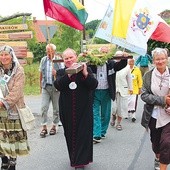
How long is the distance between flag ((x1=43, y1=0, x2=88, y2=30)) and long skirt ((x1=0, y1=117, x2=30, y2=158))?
2.16 meters

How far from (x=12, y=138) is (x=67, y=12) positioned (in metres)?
2.45

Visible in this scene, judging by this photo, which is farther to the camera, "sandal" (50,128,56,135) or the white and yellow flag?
"sandal" (50,128,56,135)

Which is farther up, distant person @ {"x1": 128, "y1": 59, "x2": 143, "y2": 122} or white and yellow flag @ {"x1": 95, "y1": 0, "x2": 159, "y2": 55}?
white and yellow flag @ {"x1": 95, "y1": 0, "x2": 159, "y2": 55}

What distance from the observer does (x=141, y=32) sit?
652cm

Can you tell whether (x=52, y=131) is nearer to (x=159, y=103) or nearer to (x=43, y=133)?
(x=43, y=133)

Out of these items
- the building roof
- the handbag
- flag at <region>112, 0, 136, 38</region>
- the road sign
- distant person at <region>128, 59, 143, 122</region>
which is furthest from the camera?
the road sign

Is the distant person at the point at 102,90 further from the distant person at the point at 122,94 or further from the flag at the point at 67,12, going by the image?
the distant person at the point at 122,94

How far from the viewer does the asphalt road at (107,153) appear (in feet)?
18.4

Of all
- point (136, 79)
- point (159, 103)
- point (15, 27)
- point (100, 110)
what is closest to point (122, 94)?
point (136, 79)

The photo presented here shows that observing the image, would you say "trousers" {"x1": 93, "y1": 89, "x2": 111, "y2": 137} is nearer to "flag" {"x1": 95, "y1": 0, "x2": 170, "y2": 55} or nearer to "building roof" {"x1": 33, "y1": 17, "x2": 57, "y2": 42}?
"flag" {"x1": 95, "y1": 0, "x2": 170, "y2": 55}

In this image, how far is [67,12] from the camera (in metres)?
6.39

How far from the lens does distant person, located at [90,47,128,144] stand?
6695 mm

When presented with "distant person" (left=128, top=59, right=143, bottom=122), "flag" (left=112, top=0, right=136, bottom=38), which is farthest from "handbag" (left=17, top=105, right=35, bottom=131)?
"distant person" (left=128, top=59, right=143, bottom=122)

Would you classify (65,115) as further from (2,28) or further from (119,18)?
(2,28)
